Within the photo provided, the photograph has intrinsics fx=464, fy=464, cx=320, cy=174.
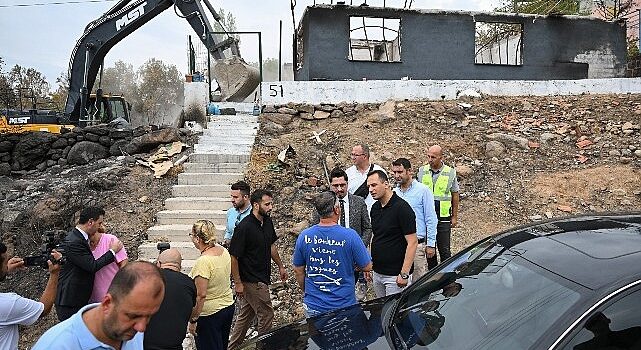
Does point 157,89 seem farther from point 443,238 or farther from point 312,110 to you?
point 443,238

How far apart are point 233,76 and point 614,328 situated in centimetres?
1199

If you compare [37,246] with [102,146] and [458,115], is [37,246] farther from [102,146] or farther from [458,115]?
[458,115]

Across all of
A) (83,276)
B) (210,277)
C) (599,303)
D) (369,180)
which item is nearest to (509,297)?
(599,303)

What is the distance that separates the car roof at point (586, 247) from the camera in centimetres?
200

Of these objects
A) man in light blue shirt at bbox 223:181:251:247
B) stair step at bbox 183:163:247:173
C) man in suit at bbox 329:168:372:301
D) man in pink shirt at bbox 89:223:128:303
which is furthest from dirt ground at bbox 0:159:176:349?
man in suit at bbox 329:168:372:301

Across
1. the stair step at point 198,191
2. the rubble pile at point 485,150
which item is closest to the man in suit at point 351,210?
the rubble pile at point 485,150

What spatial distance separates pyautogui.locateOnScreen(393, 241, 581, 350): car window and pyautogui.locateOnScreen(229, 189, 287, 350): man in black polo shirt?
167cm

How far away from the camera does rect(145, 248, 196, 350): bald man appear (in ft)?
9.03

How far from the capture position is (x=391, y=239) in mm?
3924

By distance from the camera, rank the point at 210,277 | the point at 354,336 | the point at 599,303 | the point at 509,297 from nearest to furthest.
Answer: the point at 599,303
the point at 509,297
the point at 354,336
the point at 210,277

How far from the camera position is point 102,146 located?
966cm

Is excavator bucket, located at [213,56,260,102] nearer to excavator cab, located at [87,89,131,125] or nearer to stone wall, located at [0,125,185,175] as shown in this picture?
stone wall, located at [0,125,185,175]

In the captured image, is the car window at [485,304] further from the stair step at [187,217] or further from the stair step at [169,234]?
the stair step at [187,217]

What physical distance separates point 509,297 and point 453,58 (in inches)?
485
